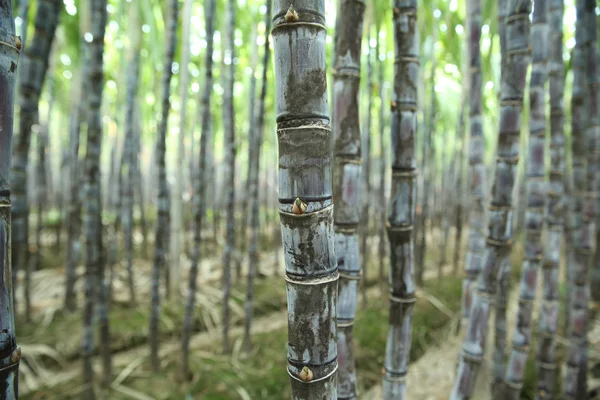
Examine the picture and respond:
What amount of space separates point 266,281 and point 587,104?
135 inches

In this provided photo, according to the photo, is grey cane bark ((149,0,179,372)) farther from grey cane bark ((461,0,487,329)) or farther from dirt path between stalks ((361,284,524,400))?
grey cane bark ((461,0,487,329))

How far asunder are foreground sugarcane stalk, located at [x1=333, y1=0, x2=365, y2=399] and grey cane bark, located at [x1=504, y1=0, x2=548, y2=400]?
0.76 metres

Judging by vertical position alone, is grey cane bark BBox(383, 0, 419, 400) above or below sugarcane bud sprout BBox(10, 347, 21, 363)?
above

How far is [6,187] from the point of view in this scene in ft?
2.51

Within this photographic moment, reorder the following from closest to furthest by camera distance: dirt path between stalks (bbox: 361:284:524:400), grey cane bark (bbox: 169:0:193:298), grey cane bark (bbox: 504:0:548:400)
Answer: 1. grey cane bark (bbox: 504:0:548:400)
2. dirt path between stalks (bbox: 361:284:524:400)
3. grey cane bark (bbox: 169:0:193:298)

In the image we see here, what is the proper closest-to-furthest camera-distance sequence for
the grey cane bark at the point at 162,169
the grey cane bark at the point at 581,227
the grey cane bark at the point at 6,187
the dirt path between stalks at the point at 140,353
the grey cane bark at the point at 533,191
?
the grey cane bark at the point at 6,187, the grey cane bark at the point at 533,191, the grey cane bark at the point at 581,227, the grey cane bark at the point at 162,169, the dirt path between stalks at the point at 140,353

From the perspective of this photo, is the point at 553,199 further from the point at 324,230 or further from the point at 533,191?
the point at 324,230

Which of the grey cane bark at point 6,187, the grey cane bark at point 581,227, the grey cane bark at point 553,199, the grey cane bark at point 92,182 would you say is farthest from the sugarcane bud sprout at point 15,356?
the grey cane bark at point 581,227

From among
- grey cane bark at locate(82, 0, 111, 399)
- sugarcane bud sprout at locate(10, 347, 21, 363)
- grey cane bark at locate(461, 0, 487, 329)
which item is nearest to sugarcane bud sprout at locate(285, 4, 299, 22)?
sugarcane bud sprout at locate(10, 347, 21, 363)

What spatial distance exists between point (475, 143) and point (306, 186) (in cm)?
155

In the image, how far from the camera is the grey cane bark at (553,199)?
6.80ft

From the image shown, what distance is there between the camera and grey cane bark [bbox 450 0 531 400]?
1.31 meters

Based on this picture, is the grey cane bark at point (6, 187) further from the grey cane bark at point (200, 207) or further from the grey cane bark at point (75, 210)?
the grey cane bark at point (75, 210)

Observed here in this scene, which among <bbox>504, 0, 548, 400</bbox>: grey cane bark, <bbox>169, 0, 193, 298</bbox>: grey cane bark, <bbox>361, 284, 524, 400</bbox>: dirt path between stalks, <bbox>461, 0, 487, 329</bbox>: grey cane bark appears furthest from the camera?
<bbox>169, 0, 193, 298</bbox>: grey cane bark
